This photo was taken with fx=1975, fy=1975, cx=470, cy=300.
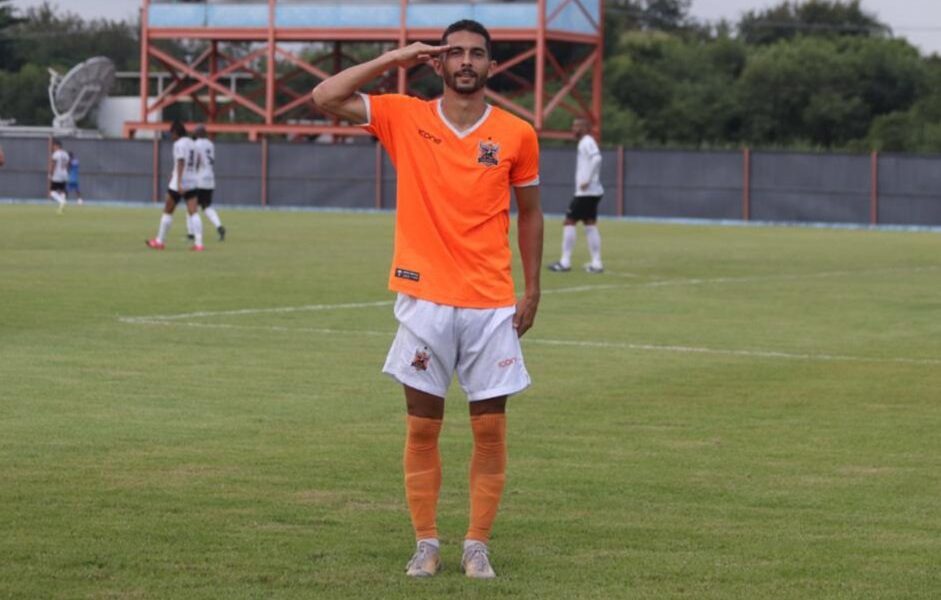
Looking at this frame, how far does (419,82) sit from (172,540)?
86.9 m

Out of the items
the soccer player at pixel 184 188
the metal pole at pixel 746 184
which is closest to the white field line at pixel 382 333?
the soccer player at pixel 184 188

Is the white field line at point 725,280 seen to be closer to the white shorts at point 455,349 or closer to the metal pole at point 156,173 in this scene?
the white shorts at point 455,349

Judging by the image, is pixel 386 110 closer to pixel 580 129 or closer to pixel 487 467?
pixel 487 467

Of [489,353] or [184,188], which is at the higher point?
[184,188]

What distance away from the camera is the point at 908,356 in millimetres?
16531

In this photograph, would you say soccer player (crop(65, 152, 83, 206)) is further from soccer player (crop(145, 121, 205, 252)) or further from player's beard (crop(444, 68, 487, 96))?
player's beard (crop(444, 68, 487, 96))

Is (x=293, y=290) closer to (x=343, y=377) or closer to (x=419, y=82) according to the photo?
(x=343, y=377)

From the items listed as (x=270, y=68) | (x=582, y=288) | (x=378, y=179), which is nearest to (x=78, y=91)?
(x=270, y=68)

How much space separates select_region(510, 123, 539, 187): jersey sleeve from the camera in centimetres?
762

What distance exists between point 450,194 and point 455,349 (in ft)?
1.98

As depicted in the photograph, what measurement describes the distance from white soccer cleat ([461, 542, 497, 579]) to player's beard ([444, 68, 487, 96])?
68.0 inches

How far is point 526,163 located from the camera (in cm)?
768

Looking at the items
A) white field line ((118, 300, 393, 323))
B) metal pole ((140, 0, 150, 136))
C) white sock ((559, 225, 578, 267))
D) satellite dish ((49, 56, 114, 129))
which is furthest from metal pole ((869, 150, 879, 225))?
satellite dish ((49, 56, 114, 129))

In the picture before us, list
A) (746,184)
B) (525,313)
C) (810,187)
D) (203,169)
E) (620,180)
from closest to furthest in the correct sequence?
(525,313), (203,169), (810,187), (746,184), (620,180)
